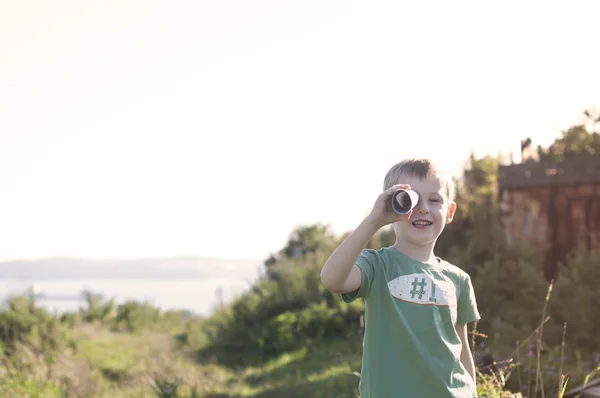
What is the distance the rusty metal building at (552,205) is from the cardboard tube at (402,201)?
7.19 m

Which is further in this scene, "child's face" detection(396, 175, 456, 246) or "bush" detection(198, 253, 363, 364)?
"bush" detection(198, 253, 363, 364)

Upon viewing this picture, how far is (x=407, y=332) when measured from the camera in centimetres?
253

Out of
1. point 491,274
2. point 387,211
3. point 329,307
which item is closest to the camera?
point 387,211

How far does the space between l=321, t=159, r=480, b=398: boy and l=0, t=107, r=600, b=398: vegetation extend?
173 cm

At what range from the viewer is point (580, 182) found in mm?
9391

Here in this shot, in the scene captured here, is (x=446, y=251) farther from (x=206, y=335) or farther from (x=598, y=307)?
(x=206, y=335)

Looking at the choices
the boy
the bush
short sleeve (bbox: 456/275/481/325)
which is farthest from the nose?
the bush

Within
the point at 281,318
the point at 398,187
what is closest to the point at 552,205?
the point at 281,318

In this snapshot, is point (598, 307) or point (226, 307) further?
point (226, 307)

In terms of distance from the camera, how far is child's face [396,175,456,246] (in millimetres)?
2568

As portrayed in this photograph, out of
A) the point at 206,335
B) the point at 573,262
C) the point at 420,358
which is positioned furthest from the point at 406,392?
the point at 206,335

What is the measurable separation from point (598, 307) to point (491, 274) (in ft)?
3.95

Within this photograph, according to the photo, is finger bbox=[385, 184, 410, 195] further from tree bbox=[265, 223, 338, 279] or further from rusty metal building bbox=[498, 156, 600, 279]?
tree bbox=[265, 223, 338, 279]

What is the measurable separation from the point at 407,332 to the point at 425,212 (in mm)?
434
